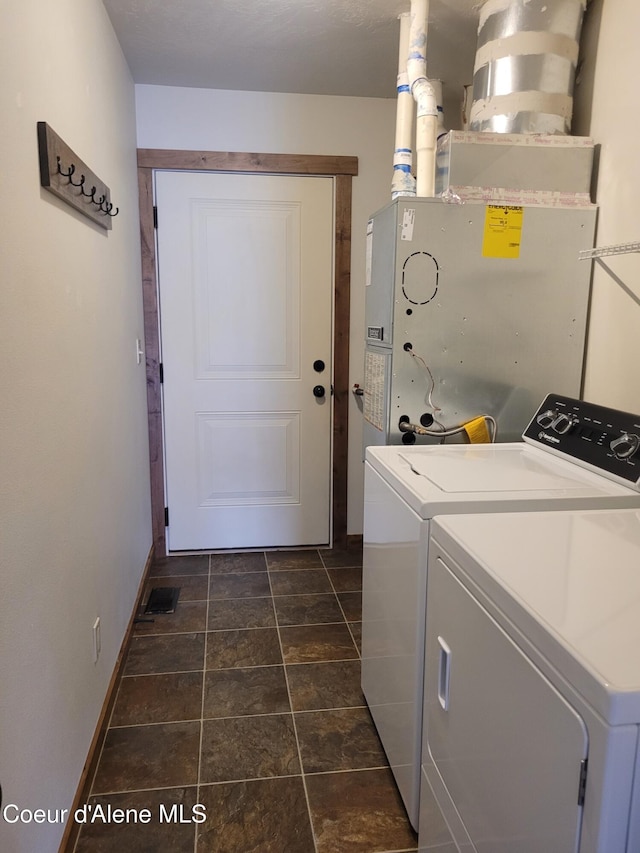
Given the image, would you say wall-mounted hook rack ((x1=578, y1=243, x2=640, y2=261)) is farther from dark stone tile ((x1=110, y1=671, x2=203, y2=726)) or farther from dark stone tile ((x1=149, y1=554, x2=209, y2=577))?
A: dark stone tile ((x1=149, y1=554, x2=209, y2=577))

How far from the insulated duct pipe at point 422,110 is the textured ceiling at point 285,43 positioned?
104 millimetres

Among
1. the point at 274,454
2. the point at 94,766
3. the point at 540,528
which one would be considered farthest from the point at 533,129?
the point at 94,766

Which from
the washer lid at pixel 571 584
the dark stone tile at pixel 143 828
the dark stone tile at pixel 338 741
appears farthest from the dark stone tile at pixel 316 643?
the washer lid at pixel 571 584

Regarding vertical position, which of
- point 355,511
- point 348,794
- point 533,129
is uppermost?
point 533,129

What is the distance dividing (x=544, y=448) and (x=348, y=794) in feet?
3.76

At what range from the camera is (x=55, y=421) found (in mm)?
1490

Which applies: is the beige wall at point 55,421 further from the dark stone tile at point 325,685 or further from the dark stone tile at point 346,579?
the dark stone tile at point 346,579

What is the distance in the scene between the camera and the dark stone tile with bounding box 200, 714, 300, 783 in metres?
1.83

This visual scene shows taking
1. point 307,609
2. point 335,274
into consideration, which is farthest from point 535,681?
point 335,274

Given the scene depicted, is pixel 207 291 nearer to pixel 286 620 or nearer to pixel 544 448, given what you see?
pixel 286 620

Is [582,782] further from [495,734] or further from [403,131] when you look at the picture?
[403,131]

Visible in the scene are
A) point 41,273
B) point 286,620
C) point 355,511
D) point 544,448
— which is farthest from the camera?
point 355,511

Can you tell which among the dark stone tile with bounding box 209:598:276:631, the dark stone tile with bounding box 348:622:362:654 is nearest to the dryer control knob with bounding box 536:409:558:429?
the dark stone tile with bounding box 348:622:362:654

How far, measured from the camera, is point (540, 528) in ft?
4.07
